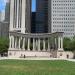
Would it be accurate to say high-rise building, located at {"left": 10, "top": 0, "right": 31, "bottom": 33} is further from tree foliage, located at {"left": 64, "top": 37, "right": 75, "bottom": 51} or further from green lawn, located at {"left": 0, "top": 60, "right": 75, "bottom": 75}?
green lawn, located at {"left": 0, "top": 60, "right": 75, "bottom": 75}

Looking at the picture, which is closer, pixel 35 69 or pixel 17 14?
pixel 35 69

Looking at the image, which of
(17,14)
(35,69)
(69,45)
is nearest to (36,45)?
(69,45)

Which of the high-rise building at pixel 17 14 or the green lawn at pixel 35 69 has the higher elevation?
the high-rise building at pixel 17 14

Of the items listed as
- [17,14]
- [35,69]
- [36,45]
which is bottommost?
[36,45]

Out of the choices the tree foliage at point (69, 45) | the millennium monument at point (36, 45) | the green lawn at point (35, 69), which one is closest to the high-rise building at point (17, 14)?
the millennium monument at point (36, 45)

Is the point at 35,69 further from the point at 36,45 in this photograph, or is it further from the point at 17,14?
the point at 17,14

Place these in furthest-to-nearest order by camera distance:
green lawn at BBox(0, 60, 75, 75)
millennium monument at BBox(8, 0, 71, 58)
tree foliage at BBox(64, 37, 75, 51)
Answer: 1. tree foliage at BBox(64, 37, 75, 51)
2. millennium monument at BBox(8, 0, 71, 58)
3. green lawn at BBox(0, 60, 75, 75)

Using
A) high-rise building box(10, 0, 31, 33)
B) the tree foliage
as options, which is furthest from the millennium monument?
high-rise building box(10, 0, 31, 33)

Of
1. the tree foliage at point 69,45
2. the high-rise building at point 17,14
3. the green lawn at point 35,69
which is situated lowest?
the tree foliage at point 69,45

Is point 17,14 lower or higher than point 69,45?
higher

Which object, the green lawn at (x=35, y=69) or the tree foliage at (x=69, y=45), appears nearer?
the green lawn at (x=35, y=69)

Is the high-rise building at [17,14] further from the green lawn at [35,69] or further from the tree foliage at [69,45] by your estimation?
the green lawn at [35,69]

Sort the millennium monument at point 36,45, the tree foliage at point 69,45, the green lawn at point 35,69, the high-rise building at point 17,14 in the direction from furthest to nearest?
the high-rise building at point 17,14 → the tree foliage at point 69,45 → the millennium monument at point 36,45 → the green lawn at point 35,69

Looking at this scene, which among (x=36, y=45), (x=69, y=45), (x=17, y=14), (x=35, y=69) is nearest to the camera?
(x=35, y=69)
